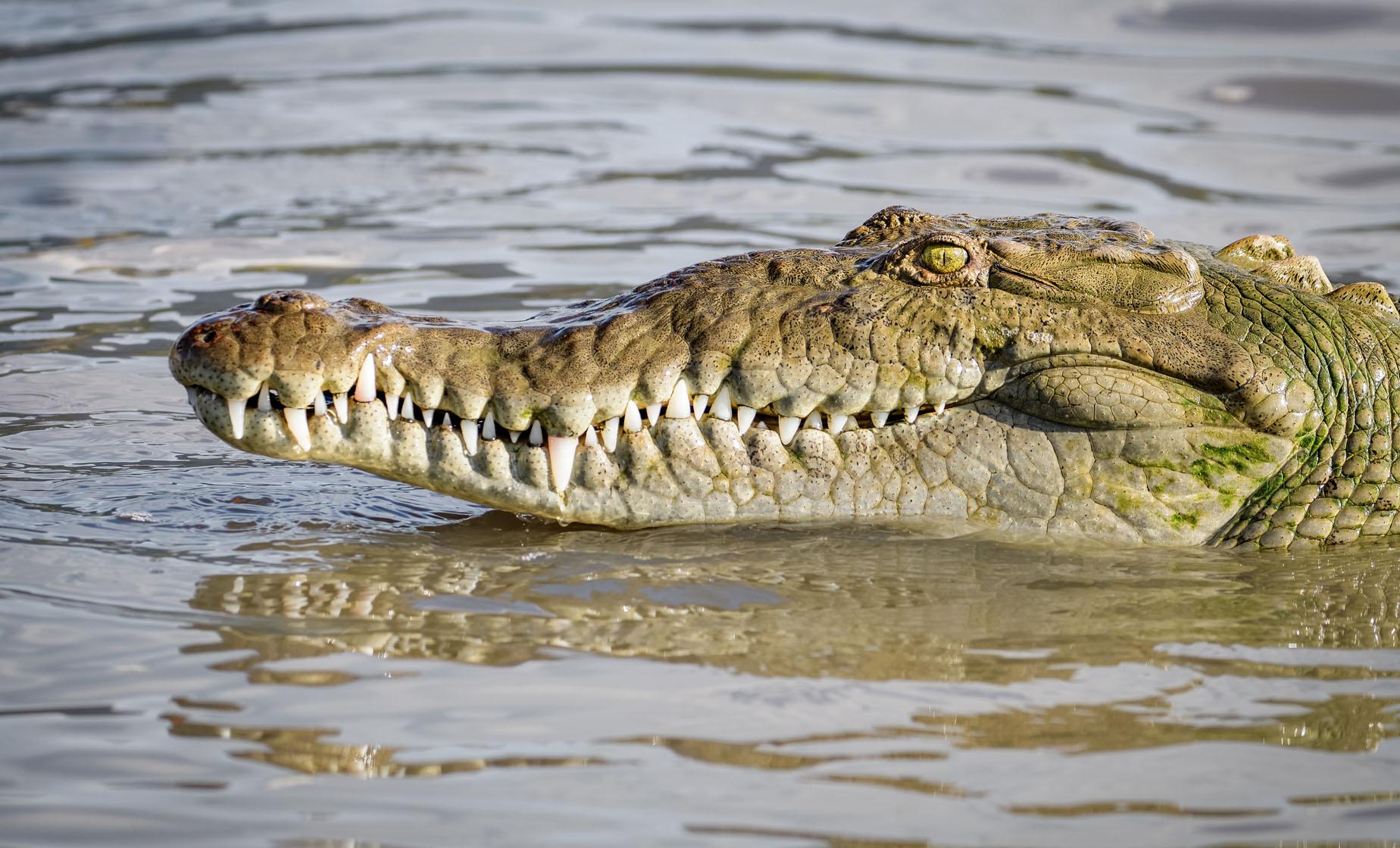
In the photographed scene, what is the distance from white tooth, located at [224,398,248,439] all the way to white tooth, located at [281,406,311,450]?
0.11 m

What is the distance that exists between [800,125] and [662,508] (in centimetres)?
765

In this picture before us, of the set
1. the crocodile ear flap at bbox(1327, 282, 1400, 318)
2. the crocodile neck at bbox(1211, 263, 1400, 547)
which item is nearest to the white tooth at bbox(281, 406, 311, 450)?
the crocodile neck at bbox(1211, 263, 1400, 547)

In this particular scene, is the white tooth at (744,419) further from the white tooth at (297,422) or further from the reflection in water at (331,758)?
the reflection in water at (331,758)

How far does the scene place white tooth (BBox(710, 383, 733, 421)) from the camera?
426cm

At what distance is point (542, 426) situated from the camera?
165 inches

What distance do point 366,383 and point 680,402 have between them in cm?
84

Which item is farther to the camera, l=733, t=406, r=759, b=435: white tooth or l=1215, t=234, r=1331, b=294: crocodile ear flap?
l=1215, t=234, r=1331, b=294: crocodile ear flap

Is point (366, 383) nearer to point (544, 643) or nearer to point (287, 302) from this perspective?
point (287, 302)

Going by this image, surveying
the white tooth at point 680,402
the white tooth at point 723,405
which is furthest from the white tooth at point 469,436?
the white tooth at point 723,405

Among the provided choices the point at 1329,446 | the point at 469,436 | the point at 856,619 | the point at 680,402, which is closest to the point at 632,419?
the point at 680,402

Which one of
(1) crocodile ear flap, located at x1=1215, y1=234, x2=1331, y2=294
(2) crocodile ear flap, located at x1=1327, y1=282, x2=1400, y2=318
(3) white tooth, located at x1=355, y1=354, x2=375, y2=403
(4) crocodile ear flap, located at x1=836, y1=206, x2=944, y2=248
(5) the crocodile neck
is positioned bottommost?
(5) the crocodile neck

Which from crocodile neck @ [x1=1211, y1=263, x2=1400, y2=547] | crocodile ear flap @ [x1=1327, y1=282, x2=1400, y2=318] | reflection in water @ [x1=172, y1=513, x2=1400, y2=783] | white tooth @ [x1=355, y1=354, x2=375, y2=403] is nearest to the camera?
reflection in water @ [x1=172, y1=513, x2=1400, y2=783]

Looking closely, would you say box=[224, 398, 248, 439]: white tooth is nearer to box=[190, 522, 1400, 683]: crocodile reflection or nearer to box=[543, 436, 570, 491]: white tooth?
box=[190, 522, 1400, 683]: crocodile reflection

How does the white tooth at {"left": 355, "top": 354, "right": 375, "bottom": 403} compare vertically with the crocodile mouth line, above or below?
above
